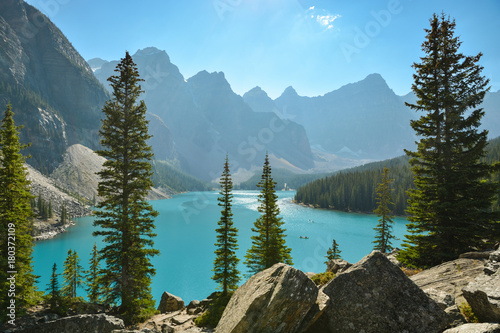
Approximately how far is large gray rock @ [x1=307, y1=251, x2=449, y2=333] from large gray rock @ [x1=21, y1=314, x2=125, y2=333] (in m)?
7.19

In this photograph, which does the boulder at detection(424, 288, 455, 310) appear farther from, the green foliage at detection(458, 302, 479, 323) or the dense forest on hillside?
the dense forest on hillside

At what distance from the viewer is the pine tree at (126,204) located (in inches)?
711

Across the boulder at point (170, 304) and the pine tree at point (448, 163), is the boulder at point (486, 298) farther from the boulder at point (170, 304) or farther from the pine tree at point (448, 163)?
the boulder at point (170, 304)

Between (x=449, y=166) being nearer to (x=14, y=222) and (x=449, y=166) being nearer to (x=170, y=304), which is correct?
(x=170, y=304)

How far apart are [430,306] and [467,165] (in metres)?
14.0

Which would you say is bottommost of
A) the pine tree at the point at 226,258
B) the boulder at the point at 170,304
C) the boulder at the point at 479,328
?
the boulder at the point at 170,304

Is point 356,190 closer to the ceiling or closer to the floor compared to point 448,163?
closer to the floor

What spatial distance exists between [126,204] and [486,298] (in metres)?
20.5

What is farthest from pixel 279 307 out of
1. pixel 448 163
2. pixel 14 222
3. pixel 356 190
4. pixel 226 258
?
pixel 356 190

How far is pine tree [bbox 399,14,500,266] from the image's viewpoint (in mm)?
14344

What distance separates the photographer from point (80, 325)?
26.7ft

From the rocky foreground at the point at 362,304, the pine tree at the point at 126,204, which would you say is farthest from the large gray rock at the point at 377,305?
the pine tree at the point at 126,204

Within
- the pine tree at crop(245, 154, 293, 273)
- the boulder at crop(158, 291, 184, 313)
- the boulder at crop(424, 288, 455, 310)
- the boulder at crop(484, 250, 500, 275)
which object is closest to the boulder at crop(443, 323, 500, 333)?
the boulder at crop(424, 288, 455, 310)

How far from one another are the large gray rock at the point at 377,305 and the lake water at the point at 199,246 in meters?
31.6
